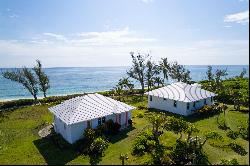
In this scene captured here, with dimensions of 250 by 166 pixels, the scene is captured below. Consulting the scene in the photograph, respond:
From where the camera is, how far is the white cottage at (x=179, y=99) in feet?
156

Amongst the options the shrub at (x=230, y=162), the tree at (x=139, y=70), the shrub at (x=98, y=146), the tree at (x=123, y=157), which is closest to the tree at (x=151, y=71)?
the tree at (x=139, y=70)

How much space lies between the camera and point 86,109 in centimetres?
3738

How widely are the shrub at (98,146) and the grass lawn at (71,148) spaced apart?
26.7 inches

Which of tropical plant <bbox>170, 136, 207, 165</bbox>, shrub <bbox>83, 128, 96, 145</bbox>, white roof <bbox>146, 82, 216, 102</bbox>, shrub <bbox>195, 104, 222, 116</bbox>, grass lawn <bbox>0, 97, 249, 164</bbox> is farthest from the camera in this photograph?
white roof <bbox>146, 82, 216, 102</bbox>

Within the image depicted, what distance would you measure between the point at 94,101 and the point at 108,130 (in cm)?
534

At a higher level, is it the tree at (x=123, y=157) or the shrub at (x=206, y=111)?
the shrub at (x=206, y=111)

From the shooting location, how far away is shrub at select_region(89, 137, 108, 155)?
31.3 m

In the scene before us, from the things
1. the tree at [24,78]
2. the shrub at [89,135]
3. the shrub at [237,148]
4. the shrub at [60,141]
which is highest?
the tree at [24,78]

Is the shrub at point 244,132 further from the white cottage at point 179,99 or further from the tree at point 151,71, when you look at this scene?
the tree at point 151,71

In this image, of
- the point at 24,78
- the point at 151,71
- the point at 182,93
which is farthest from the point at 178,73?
the point at 24,78

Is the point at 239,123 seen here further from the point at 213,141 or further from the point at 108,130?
the point at 108,130

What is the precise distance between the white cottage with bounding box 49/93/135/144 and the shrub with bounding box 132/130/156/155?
623cm

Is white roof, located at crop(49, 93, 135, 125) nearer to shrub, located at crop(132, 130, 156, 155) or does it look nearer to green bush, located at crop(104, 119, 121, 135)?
green bush, located at crop(104, 119, 121, 135)

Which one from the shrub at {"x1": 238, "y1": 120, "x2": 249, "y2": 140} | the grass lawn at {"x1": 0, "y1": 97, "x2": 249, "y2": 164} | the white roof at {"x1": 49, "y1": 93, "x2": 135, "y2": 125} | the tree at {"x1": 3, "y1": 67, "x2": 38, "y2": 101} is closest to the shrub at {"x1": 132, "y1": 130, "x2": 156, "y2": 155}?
the grass lawn at {"x1": 0, "y1": 97, "x2": 249, "y2": 164}
